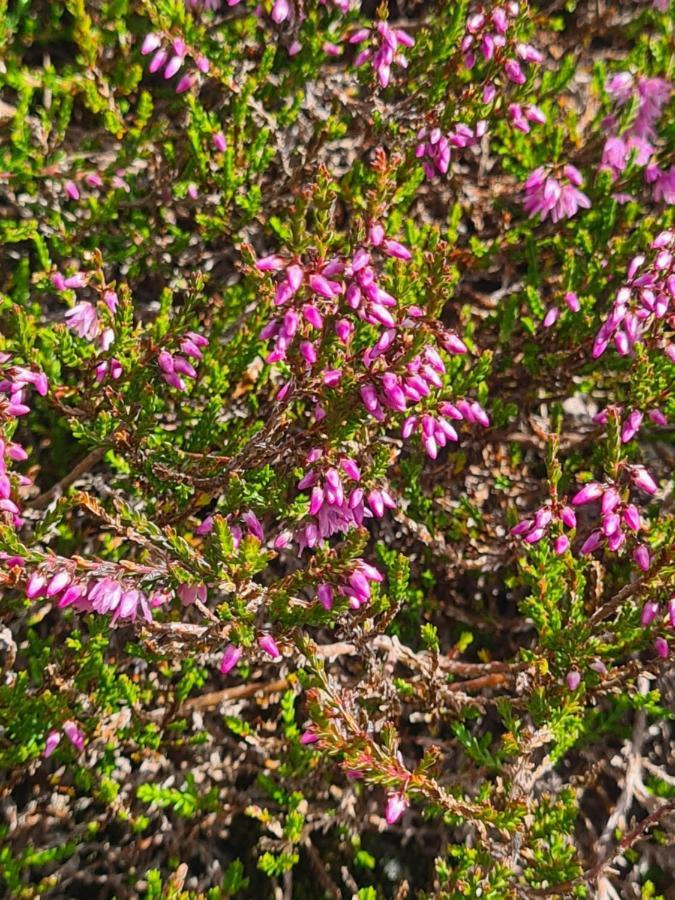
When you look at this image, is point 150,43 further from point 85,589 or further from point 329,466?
point 85,589

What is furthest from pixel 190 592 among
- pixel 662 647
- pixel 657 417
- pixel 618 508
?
pixel 657 417

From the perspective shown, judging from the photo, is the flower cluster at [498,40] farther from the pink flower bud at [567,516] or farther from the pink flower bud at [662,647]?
the pink flower bud at [662,647]

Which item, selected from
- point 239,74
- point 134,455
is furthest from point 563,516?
point 239,74

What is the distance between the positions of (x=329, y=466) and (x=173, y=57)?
1904 millimetres

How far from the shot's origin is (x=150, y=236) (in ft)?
11.8

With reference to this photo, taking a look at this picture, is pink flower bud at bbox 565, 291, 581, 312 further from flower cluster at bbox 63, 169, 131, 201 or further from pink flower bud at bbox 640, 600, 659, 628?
flower cluster at bbox 63, 169, 131, 201

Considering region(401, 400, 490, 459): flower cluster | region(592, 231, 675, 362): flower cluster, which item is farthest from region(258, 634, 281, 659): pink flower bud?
region(592, 231, 675, 362): flower cluster

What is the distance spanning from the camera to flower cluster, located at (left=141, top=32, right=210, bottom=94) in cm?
305

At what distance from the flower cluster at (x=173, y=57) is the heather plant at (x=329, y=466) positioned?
2 centimetres

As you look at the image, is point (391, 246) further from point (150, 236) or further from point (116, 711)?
point (116, 711)

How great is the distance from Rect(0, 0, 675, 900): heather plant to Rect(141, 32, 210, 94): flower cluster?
16 mm

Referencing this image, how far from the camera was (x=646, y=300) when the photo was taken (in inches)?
107

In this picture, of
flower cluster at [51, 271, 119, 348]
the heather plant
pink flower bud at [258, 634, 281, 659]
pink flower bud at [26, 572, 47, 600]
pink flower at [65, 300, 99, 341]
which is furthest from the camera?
pink flower at [65, 300, 99, 341]

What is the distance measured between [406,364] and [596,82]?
2339 mm
